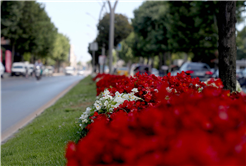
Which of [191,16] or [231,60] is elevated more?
[191,16]

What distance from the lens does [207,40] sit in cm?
3008

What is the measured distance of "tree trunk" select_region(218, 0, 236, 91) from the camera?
5586 millimetres

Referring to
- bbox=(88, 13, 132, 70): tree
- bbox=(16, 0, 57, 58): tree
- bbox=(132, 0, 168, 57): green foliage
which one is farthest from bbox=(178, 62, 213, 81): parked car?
bbox=(16, 0, 57, 58): tree

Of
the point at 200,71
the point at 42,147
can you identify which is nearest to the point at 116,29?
the point at 200,71

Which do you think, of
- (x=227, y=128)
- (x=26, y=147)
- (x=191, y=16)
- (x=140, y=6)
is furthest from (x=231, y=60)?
(x=140, y=6)

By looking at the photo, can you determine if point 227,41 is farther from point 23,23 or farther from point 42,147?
point 23,23

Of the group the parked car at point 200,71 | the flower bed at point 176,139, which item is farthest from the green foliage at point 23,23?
the flower bed at point 176,139

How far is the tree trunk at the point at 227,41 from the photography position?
559 cm

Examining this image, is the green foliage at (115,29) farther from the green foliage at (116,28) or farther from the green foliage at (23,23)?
the green foliage at (23,23)

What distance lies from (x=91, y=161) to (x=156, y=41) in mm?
43720

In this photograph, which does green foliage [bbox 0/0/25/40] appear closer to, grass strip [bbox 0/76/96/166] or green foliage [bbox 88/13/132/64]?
green foliage [bbox 88/13/132/64]

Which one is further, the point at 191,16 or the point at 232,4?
the point at 191,16

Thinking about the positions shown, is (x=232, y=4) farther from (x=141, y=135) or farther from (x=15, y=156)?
(x=141, y=135)

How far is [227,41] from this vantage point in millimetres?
5664
